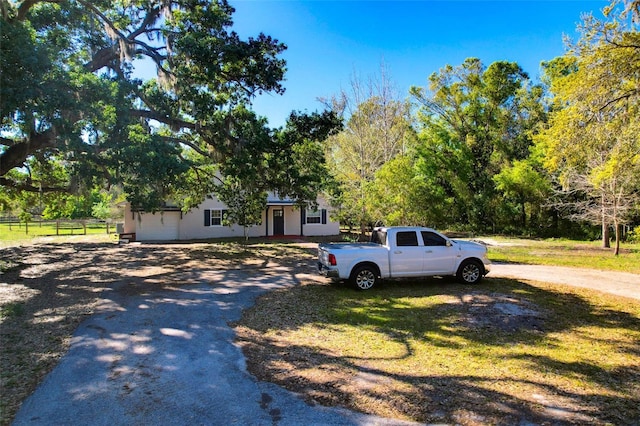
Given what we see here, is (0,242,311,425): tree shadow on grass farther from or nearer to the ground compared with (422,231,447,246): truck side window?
nearer to the ground

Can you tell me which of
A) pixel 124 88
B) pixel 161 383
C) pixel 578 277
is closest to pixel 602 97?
pixel 578 277

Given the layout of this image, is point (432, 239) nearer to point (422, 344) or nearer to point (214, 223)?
point (422, 344)

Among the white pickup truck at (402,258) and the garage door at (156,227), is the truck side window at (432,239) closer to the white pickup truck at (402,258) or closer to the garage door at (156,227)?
the white pickup truck at (402,258)

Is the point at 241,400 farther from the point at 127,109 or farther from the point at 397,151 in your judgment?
the point at 397,151

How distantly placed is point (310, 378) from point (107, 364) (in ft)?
8.82

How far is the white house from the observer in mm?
26703

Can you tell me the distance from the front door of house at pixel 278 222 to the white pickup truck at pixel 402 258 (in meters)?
19.0

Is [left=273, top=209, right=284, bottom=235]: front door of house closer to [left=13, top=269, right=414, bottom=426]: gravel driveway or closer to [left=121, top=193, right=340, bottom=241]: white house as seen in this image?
[left=121, top=193, right=340, bottom=241]: white house

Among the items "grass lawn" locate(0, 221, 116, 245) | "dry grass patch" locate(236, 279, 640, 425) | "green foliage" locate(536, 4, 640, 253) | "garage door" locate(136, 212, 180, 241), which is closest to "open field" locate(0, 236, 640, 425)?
"dry grass patch" locate(236, 279, 640, 425)

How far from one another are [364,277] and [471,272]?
10.4 feet

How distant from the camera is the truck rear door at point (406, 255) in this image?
409 inches

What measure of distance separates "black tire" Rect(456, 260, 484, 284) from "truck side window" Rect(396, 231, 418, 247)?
5.45 feet

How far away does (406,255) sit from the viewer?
10.4 meters

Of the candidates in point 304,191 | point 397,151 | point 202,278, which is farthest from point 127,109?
point 397,151
